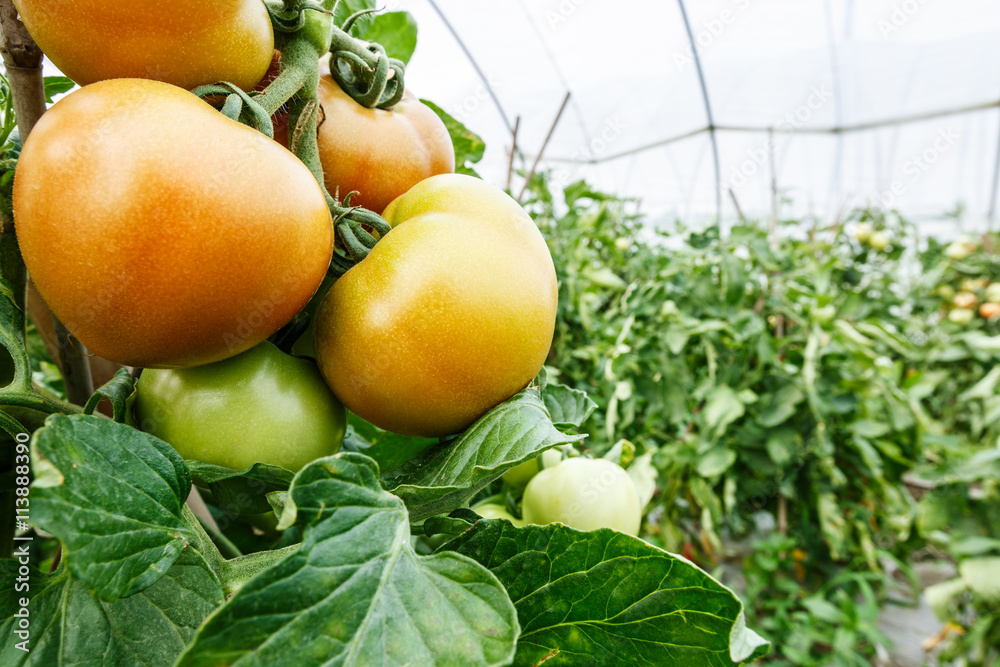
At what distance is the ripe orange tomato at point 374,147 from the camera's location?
1.03 feet

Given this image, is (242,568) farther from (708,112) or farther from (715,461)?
(708,112)

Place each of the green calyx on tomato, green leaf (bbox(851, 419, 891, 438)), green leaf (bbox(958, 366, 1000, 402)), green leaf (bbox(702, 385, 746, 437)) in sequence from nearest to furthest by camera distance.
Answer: the green calyx on tomato
green leaf (bbox(702, 385, 746, 437))
green leaf (bbox(851, 419, 891, 438))
green leaf (bbox(958, 366, 1000, 402))

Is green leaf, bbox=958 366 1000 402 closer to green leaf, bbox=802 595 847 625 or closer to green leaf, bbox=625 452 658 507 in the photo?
green leaf, bbox=802 595 847 625

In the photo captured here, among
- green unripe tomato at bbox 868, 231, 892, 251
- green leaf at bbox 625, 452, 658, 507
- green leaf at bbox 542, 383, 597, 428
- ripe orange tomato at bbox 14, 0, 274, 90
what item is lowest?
green unripe tomato at bbox 868, 231, 892, 251

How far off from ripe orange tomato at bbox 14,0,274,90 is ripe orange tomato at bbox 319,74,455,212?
2.6 inches

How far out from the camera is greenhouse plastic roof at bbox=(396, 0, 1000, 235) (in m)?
4.09

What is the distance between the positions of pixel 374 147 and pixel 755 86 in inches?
208

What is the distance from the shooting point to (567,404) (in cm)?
35

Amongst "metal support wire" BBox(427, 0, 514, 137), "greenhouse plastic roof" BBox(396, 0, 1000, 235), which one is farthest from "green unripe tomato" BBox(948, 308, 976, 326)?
"metal support wire" BBox(427, 0, 514, 137)

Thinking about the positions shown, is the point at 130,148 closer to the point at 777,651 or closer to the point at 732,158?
the point at 777,651

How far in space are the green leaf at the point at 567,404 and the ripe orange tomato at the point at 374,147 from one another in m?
0.14

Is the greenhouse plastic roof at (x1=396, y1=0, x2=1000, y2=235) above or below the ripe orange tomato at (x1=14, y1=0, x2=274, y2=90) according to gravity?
below

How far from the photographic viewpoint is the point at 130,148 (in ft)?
0.66

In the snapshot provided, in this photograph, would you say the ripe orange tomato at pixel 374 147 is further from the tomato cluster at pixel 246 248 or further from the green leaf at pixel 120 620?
the green leaf at pixel 120 620
